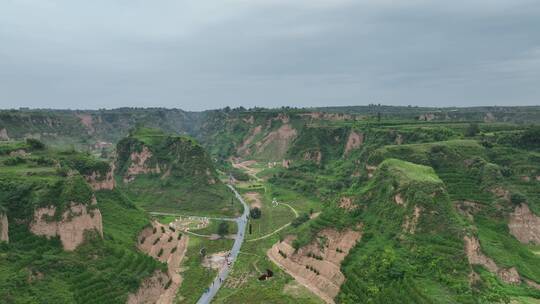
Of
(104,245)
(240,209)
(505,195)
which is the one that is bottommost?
(240,209)

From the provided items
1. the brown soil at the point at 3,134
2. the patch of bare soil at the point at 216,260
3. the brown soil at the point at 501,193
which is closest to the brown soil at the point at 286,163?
the patch of bare soil at the point at 216,260

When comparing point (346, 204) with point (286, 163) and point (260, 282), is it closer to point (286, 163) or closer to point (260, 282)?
point (260, 282)

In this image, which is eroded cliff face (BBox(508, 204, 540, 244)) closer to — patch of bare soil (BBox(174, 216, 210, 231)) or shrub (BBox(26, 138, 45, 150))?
patch of bare soil (BBox(174, 216, 210, 231))

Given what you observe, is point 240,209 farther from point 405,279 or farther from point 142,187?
point 405,279

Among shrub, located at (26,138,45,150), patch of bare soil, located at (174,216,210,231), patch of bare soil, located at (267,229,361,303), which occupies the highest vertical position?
shrub, located at (26,138,45,150)

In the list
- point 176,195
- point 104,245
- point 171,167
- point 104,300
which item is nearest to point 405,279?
point 104,300

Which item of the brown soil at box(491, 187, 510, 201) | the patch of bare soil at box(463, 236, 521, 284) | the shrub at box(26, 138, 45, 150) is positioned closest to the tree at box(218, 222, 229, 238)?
the shrub at box(26, 138, 45, 150)

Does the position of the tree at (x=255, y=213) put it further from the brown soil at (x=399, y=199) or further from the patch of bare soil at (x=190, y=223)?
the brown soil at (x=399, y=199)
